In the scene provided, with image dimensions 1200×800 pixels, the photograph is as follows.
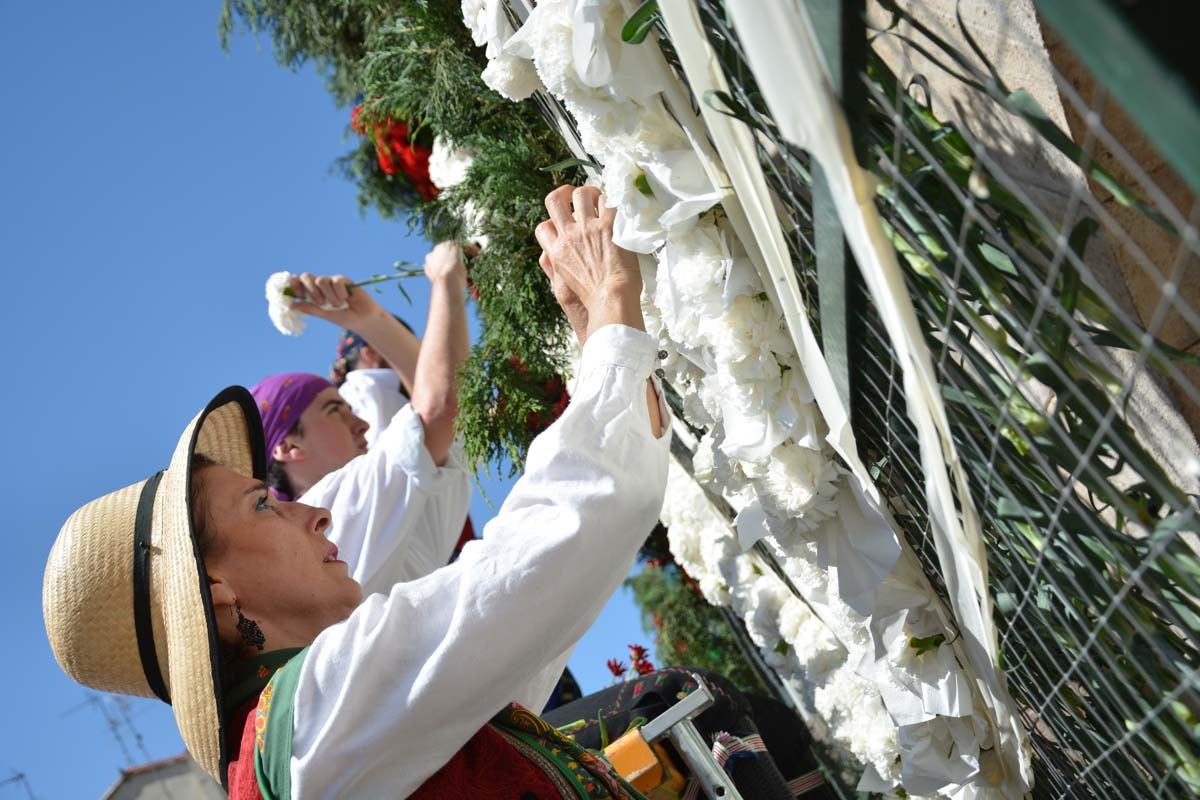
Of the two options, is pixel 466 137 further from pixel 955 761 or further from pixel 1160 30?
pixel 1160 30

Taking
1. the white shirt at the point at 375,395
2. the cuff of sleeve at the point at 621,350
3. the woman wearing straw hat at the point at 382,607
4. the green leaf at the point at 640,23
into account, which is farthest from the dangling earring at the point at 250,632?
the white shirt at the point at 375,395

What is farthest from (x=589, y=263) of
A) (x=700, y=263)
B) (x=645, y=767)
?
(x=645, y=767)

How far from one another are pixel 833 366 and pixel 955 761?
799 mm

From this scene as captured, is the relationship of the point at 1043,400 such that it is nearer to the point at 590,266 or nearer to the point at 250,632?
the point at 590,266

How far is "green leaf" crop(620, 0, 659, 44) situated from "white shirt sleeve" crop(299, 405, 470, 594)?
5.32 ft

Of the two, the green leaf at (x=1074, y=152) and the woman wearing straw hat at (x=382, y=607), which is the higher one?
the woman wearing straw hat at (x=382, y=607)

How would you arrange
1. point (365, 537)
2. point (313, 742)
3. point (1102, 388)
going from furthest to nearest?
1. point (365, 537)
2. point (313, 742)
3. point (1102, 388)

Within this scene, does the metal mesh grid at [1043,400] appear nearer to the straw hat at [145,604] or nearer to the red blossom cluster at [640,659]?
the straw hat at [145,604]

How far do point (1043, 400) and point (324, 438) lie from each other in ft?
7.84

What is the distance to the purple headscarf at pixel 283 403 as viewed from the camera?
3.22m

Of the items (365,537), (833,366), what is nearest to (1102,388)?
(833,366)

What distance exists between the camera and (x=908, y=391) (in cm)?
109

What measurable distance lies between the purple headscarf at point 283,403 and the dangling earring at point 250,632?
4.52 feet

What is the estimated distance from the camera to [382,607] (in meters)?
1.57
